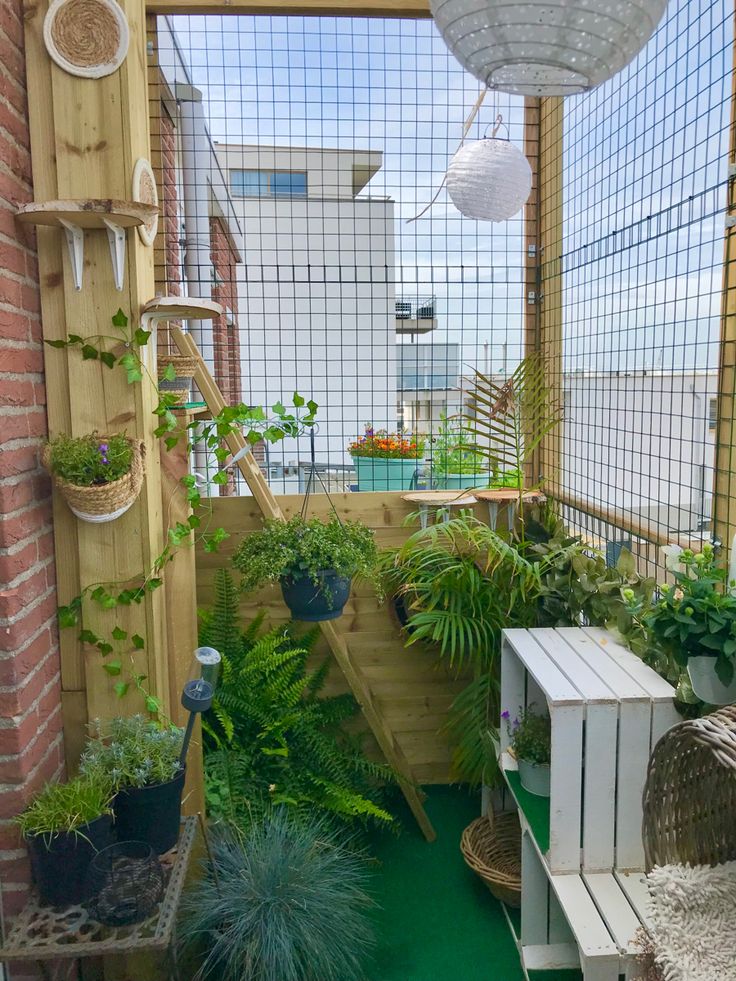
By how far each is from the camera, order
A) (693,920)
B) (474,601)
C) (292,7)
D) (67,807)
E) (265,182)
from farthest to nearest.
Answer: (265,182)
(292,7)
(474,601)
(67,807)
(693,920)

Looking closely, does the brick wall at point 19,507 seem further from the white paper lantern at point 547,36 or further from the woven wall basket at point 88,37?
the white paper lantern at point 547,36

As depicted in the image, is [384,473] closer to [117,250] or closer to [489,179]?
[489,179]

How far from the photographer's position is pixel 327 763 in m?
2.87

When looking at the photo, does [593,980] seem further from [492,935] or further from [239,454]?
[239,454]

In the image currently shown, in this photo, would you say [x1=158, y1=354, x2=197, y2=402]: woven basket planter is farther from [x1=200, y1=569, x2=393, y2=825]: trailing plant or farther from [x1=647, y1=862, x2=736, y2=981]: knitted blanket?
[x1=647, y1=862, x2=736, y2=981]: knitted blanket

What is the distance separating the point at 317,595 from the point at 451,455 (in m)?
1.03

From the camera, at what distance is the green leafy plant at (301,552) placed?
101 inches

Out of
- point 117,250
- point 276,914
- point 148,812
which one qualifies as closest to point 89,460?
point 117,250

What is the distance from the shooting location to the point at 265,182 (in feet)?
13.4

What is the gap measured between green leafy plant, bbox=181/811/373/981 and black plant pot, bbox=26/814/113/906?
0.46 metres

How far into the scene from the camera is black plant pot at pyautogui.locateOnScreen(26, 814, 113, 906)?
66.9 inches

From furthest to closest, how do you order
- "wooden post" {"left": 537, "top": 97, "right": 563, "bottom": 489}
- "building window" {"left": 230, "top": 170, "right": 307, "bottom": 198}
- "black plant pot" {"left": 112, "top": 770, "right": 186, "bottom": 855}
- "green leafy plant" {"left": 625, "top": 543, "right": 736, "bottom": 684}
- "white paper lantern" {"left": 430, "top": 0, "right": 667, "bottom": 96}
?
"building window" {"left": 230, "top": 170, "right": 307, "bottom": 198}, "wooden post" {"left": 537, "top": 97, "right": 563, "bottom": 489}, "black plant pot" {"left": 112, "top": 770, "right": 186, "bottom": 855}, "green leafy plant" {"left": 625, "top": 543, "right": 736, "bottom": 684}, "white paper lantern" {"left": 430, "top": 0, "right": 667, "bottom": 96}

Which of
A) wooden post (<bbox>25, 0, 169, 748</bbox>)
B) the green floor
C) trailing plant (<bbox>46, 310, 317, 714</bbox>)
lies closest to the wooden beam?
wooden post (<bbox>25, 0, 169, 748</bbox>)

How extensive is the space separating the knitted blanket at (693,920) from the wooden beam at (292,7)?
9.88 feet
